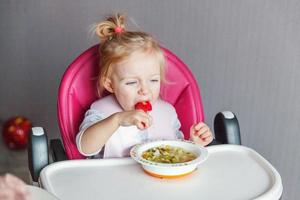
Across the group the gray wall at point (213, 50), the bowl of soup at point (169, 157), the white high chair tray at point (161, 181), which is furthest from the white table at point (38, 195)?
the gray wall at point (213, 50)

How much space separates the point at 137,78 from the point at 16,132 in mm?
925

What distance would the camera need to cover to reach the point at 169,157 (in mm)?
1175

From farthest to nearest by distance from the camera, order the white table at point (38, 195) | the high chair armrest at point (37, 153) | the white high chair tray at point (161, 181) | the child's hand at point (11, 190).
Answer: the high chair armrest at point (37, 153) → the white high chair tray at point (161, 181) → the white table at point (38, 195) → the child's hand at point (11, 190)

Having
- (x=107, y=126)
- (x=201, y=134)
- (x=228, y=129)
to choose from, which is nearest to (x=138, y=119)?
(x=107, y=126)

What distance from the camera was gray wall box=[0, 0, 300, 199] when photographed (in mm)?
1877

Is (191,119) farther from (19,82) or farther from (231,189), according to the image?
(19,82)

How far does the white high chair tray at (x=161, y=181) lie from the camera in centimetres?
105

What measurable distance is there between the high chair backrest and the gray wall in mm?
518

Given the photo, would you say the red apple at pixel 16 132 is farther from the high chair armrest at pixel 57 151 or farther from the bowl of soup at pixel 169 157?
the bowl of soup at pixel 169 157

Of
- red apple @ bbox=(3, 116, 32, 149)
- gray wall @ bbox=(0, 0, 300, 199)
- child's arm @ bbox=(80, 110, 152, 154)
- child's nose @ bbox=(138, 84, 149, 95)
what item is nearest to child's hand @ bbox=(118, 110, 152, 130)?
Result: child's arm @ bbox=(80, 110, 152, 154)

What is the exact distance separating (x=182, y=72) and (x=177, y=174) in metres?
0.41

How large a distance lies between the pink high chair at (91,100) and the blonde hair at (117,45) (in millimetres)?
43

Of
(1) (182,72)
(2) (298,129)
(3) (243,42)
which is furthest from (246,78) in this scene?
(1) (182,72)

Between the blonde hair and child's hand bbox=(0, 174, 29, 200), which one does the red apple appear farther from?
child's hand bbox=(0, 174, 29, 200)
